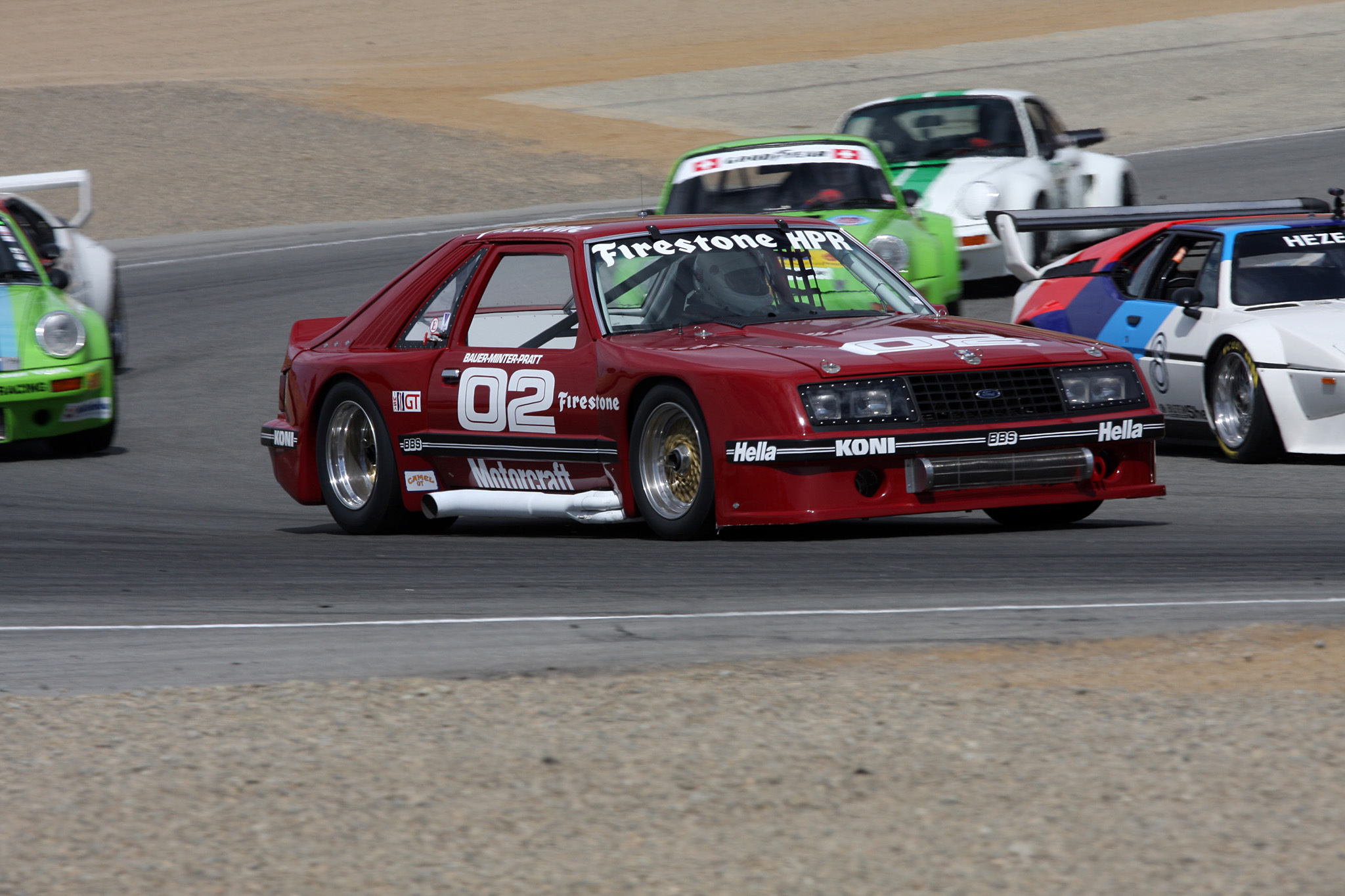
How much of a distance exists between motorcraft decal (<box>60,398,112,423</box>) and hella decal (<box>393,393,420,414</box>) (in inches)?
153

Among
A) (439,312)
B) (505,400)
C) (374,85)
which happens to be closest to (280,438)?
(439,312)

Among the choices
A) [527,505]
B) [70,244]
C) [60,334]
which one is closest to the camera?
[527,505]

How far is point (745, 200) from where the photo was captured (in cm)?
1407

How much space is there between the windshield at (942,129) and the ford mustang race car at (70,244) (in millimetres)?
5757

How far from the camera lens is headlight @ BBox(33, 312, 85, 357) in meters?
12.1

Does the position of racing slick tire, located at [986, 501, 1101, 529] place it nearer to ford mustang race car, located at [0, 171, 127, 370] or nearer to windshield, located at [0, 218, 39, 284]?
windshield, located at [0, 218, 39, 284]

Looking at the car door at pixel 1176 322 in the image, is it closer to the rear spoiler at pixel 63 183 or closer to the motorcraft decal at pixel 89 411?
the motorcraft decal at pixel 89 411

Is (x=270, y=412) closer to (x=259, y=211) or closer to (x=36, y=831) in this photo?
(x=36, y=831)

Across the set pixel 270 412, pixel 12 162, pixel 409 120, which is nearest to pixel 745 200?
pixel 270 412

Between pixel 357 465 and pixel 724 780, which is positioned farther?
pixel 357 465

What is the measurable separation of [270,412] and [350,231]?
1009 cm

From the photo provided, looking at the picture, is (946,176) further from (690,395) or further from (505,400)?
(690,395)

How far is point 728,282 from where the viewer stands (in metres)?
8.50

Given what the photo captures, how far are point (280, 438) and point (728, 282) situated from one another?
2436 millimetres
